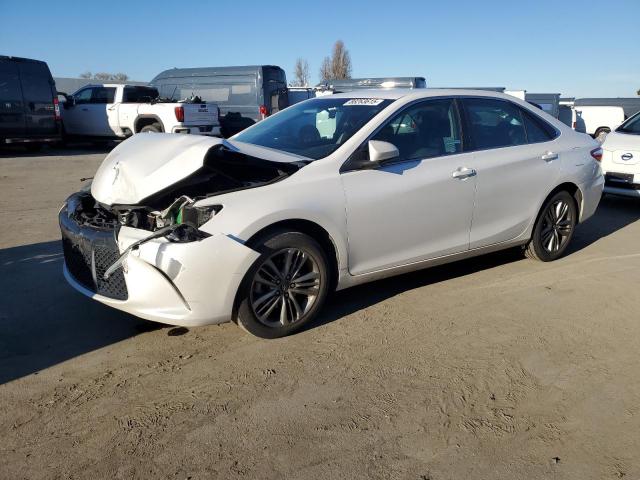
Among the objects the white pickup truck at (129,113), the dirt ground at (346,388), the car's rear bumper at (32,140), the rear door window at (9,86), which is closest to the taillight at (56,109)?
the car's rear bumper at (32,140)

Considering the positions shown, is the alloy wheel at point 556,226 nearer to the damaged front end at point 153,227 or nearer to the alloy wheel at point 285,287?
the alloy wheel at point 285,287

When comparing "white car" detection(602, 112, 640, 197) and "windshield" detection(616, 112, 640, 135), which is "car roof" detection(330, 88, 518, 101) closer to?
"white car" detection(602, 112, 640, 197)

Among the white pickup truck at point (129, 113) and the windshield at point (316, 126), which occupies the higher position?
the windshield at point (316, 126)

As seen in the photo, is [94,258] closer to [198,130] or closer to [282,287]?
[282,287]

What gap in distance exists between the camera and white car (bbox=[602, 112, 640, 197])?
8.08 metres

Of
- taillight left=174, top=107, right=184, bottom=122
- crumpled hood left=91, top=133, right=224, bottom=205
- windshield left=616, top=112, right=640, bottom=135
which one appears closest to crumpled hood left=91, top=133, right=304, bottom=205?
crumpled hood left=91, top=133, right=224, bottom=205

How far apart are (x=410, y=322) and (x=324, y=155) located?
140 centimetres

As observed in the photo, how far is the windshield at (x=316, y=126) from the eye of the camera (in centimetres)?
424

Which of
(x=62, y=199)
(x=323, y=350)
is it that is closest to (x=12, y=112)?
(x=62, y=199)

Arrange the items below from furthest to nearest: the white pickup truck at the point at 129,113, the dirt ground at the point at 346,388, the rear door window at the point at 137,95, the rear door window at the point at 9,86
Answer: the rear door window at the point at 137,95 < the white pickup truck at the point at 129,113 < the rear door window at the point at 9,86 < the dirt ground at the point at 346,388

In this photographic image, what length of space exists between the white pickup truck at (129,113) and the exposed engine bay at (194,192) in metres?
10.8

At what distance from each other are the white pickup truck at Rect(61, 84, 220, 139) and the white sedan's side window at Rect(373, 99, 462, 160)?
418 inches

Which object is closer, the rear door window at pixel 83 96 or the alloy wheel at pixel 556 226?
the alloy wheel at pixel 556 226

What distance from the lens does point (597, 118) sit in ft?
67.5
